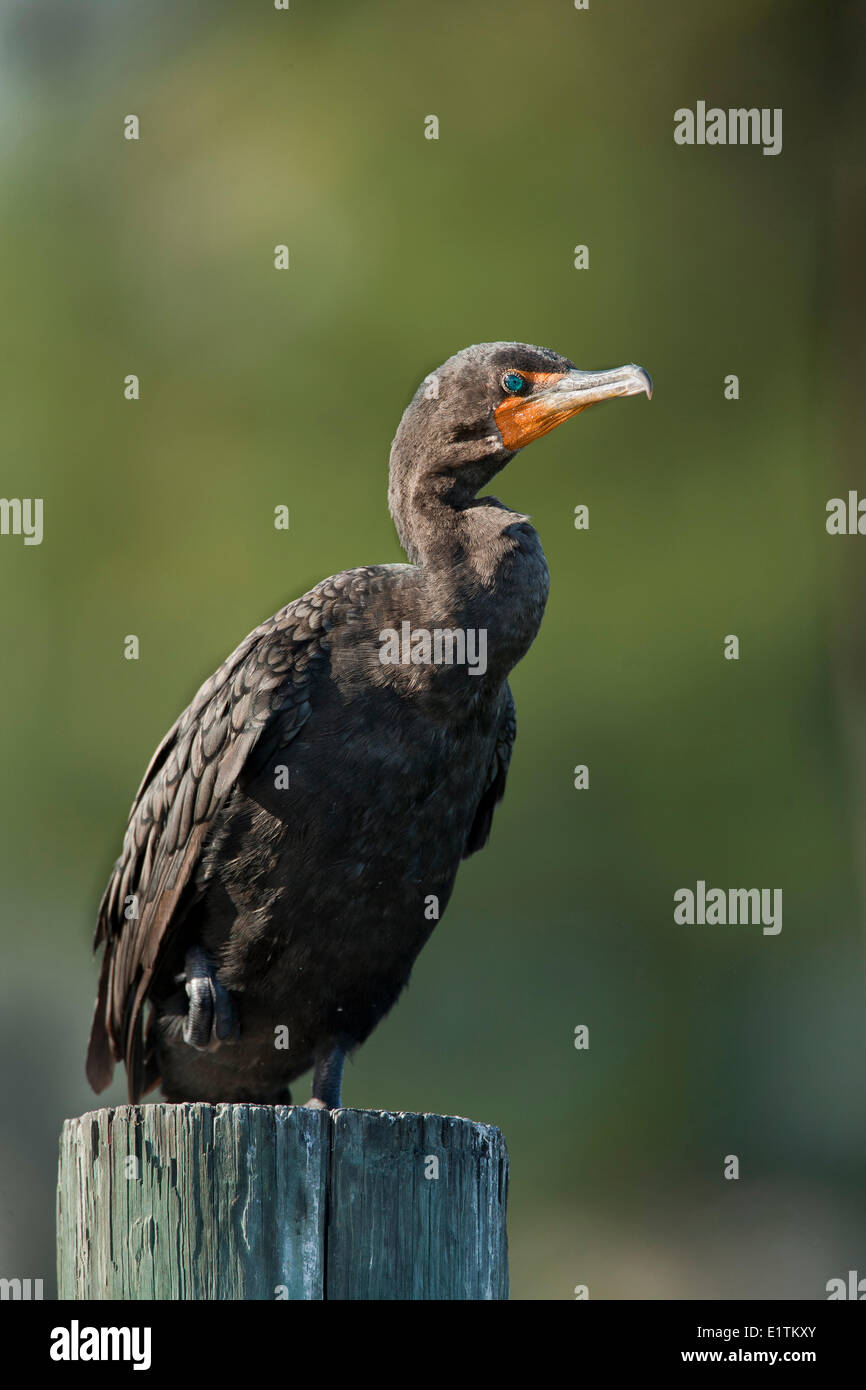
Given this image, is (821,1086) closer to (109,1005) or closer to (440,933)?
(440,933)

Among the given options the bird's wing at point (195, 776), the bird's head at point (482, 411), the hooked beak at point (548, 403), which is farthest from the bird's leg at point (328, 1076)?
the hooked beak at point (548, 403)

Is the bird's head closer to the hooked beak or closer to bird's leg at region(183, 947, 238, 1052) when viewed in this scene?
the hooked beak

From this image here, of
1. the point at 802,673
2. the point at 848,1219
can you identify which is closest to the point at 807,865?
the point at 802,673

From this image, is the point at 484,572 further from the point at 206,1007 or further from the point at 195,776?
the point at 206,1007

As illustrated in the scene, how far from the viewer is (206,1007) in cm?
492

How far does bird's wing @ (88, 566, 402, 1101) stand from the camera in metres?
4.89

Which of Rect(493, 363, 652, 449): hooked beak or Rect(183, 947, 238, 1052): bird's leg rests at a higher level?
Rect(493, 363, 652, 449): hooked beak

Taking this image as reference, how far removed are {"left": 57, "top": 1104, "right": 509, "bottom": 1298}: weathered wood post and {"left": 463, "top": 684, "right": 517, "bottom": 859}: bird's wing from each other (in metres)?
1.93

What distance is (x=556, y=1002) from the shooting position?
11305mm

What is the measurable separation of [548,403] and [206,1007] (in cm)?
214

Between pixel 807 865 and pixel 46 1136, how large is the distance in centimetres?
584

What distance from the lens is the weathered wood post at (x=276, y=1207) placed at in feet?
11.6

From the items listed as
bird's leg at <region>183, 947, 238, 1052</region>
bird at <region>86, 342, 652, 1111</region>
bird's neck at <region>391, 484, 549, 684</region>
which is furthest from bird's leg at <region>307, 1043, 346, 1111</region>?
bird's neck at <region>391, 484, 549, 684</region>

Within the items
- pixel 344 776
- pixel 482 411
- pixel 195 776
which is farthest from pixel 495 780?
pixel 482 411
